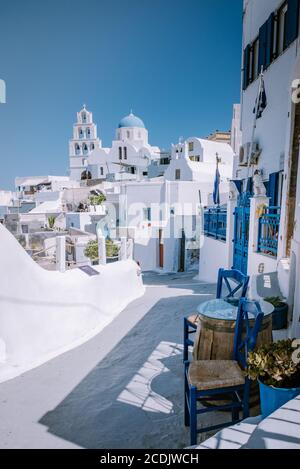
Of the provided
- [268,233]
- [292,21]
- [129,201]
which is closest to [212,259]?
[268,233]

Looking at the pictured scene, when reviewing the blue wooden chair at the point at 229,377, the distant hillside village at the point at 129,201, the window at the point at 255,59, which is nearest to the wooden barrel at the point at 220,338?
the blue wooden chair at the point at 229,377

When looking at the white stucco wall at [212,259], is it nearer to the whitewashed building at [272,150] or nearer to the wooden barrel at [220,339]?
the whitewashed building at [272,150]

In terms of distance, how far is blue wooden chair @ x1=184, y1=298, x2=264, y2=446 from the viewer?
2812 millimetres

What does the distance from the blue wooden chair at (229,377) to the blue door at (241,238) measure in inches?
205

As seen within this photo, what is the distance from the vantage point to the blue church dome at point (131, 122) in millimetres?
50562

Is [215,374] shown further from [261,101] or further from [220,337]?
[261,101]

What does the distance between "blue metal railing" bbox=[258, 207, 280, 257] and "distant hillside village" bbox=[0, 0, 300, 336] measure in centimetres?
2

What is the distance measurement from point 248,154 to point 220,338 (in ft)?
28.9

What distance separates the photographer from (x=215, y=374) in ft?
9.84

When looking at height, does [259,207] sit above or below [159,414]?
above

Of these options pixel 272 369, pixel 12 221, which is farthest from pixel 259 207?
pixel 12 221
